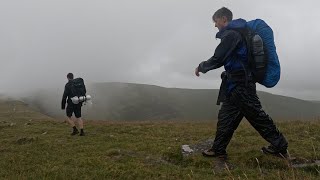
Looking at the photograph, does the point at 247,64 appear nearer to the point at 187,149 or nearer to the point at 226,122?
the point at 226,122

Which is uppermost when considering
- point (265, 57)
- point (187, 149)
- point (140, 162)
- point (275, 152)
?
point (265, 57)

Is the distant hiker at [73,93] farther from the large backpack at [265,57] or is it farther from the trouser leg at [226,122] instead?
the large backpack at [265,57]

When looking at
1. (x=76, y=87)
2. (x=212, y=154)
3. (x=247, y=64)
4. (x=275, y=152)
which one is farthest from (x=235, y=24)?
(x=76, y=87)

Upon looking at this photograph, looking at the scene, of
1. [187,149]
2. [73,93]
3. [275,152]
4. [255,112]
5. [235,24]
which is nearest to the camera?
[255,112]

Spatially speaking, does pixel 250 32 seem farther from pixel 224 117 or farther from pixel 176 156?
pixel 176 156

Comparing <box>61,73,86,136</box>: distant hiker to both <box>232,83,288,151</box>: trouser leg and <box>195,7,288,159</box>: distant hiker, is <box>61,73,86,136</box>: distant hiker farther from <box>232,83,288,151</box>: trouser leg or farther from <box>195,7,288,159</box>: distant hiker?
<box>232,83,288,151</box>: trouser leg

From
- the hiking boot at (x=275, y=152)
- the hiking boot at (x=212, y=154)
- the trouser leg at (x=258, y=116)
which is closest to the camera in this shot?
the trouser leg at (x=258, y=116)

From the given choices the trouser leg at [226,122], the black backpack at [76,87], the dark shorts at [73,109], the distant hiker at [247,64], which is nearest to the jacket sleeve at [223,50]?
the distant hiker at [247,64]

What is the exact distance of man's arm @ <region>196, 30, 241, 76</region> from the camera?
33.1 feet

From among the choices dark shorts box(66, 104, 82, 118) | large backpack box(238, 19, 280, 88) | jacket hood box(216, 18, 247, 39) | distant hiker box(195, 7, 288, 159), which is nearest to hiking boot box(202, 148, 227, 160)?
distant hiker box(195, 7, 288, 159)

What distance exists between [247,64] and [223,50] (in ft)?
2.38

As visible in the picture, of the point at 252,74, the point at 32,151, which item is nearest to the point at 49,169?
the point at 32,151

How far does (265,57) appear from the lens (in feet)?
33.0

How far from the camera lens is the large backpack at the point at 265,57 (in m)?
10.0
